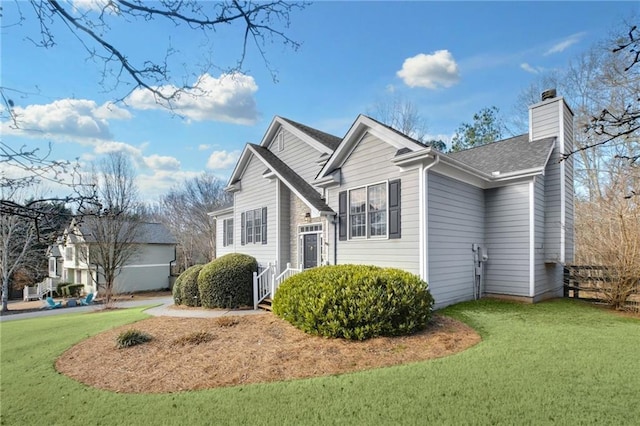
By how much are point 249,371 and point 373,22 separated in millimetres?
6214

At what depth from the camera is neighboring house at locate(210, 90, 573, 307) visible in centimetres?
868

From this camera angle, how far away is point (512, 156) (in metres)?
11.4

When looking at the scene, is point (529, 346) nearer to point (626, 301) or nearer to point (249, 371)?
point (249, 371)

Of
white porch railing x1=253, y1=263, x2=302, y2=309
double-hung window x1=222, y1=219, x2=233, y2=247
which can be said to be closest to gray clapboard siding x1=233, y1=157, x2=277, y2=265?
white porch railing x1=253, y1=263, x2=302, y2=309

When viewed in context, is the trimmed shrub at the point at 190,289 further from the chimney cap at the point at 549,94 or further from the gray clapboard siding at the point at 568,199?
the chimney cap at the point at 549,94

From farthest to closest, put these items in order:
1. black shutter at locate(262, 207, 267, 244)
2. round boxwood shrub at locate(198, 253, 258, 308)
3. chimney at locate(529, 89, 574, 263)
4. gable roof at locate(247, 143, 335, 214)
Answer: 1. black shutter at locate(262, 207, 267, 244)
2. round boxwood shrub at locate(198, 253, 258, 308)
3. gable roof at locate(247, 143, 335, 214)
4. chimney at locate(529, 89, 574, 263)

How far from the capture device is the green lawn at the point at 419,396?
3.54 metres

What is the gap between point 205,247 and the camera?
108 feet

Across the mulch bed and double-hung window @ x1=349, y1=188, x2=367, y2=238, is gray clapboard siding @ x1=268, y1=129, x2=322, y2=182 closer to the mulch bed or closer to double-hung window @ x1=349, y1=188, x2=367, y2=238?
double-hung window @ x1=349, y1=188, x2=367, y2=238

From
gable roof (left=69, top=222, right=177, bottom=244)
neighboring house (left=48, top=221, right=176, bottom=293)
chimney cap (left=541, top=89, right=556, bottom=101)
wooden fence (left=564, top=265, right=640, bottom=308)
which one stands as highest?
chimney cap (left=541, top=89, right=556, bottom=101)

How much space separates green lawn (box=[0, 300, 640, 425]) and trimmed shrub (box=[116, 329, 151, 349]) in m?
1.08

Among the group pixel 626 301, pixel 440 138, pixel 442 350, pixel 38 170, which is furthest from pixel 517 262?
pixel 440 138

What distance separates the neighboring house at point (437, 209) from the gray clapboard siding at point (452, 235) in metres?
0.03

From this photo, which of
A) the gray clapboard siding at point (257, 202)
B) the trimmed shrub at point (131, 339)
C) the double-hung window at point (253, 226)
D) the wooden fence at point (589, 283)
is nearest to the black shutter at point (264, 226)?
the double-hung window at point (253, 226)
